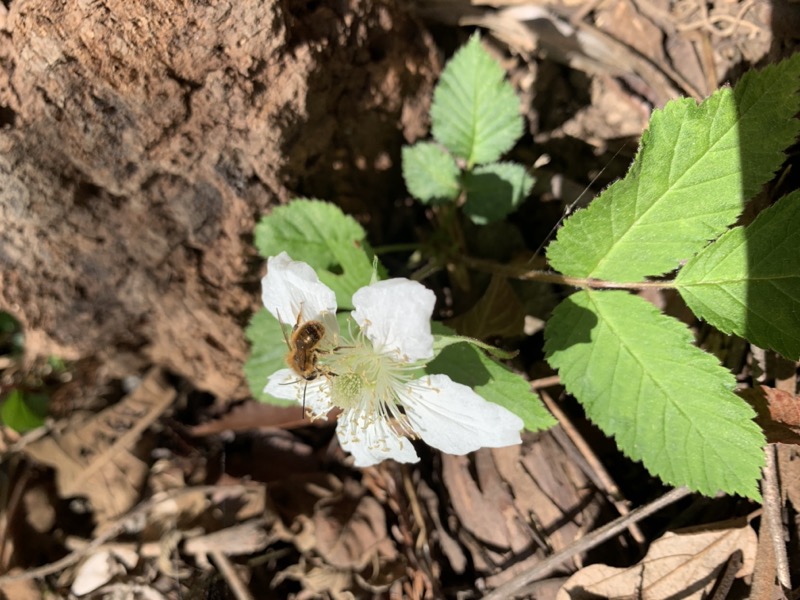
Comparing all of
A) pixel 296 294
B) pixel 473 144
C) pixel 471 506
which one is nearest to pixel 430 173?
pixel 473 144

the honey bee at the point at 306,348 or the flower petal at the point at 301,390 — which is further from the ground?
the honey bee at the point at 306,348

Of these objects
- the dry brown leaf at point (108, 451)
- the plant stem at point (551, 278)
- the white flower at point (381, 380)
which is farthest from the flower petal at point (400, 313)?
the dry brown leaf at point (108, 451)

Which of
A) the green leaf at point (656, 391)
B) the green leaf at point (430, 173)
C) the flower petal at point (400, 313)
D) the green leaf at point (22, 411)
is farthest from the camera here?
the green leaf at point (22, 411)

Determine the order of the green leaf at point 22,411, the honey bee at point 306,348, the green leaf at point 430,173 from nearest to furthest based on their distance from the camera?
the honey bee at point 306,348 → the green leaf at point 430,173 → the green leaf at point 22,411

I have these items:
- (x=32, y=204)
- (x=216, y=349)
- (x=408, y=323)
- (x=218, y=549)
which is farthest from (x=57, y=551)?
(x=408, y=323)

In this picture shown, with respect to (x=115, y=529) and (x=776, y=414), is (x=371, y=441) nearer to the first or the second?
(x=776, y=414)

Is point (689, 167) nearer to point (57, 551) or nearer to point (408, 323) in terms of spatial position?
point (408, 323)

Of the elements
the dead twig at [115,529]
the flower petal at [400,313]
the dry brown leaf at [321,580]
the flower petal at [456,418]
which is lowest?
the dry brown leaf at [321,580]

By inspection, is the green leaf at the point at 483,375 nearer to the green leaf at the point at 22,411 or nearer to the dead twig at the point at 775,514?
the dead twig at the point at 775,514
